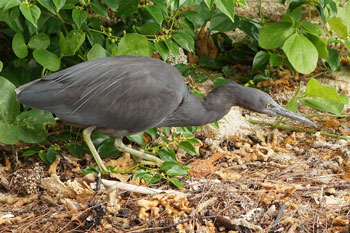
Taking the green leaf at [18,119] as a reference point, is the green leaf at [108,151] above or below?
below

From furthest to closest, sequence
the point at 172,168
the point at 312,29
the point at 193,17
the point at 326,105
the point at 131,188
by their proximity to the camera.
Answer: the point at 312,29 < the point at 193,17 < the point at 326,105 < the point at 172,168 < the point at 131,188

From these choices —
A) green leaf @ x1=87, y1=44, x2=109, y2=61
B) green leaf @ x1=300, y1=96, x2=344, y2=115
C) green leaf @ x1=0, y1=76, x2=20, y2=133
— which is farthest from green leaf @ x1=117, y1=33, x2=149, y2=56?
green leaf @ x1=300, y1=96, x2=344, y2=115

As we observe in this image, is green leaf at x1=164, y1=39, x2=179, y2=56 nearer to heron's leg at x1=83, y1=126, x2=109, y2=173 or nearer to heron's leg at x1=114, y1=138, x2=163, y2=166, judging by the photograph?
heron's leg at x1=114, y1=138, x2=163, y2=166

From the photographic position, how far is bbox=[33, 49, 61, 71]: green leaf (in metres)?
3.75

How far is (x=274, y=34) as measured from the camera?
4641mm

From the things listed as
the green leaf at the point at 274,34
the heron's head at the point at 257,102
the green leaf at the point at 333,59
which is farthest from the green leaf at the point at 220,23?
the heron's head at the point at 257,102

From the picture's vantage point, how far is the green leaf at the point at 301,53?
171 inches

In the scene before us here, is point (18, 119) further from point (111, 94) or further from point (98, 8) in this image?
point (98, 8)

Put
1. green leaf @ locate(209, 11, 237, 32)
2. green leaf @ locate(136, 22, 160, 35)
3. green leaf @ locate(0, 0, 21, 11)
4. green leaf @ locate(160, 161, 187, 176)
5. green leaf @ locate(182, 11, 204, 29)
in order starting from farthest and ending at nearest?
green leaf @ locate(209, 11, 237, 32), green leaf @ locate(182, 11, 204, 29), green leaf @ locate(136, 22, 160, 35), green leaf @ locate(160, 161, 187, 176), green leaf @ locate(0, 0, 21, 11)

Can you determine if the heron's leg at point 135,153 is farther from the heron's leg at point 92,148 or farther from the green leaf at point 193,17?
the green leaf at point 193,17

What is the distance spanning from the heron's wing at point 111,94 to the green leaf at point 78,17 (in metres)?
0.34

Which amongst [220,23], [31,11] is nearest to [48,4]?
[31,11]

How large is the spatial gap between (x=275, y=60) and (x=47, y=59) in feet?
6.91

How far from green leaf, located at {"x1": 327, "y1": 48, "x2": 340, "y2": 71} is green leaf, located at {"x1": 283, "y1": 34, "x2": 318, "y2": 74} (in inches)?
23.7
